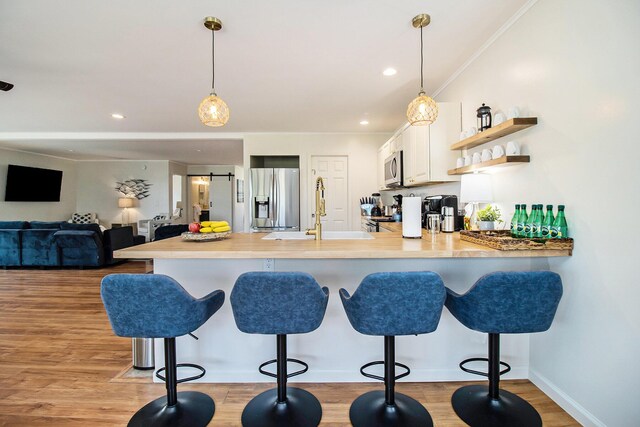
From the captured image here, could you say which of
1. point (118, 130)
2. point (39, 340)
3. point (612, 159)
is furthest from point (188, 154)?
point (612, 159)

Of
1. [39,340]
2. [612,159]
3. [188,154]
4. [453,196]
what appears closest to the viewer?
[612,159]

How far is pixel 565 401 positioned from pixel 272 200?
4531mm

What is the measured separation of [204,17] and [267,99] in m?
1.69

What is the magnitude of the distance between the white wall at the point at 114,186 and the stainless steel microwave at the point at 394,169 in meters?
6.99

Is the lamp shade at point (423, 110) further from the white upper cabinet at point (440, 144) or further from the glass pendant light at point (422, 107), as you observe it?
the white upper cabinet at point (440, 144)

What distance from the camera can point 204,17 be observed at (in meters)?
2.14

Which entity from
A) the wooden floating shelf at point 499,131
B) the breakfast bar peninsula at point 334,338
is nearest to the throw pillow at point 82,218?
the breakfast bar peninsula at point 334,338

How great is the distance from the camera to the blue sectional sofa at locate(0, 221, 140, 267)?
5375 millimetres

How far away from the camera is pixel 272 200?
5457mm

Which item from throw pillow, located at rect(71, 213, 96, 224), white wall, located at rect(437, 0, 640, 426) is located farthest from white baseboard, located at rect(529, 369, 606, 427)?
throw pillow, located at rect(71, 213, 96, 224)

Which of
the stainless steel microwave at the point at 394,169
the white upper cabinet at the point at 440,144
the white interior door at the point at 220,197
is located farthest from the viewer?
the white interior door at the point at 220,197

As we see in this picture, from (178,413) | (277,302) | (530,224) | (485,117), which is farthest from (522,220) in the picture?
(178,413)

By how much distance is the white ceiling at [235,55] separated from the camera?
6.81ft

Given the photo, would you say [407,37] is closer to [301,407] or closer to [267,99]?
[267,99]
